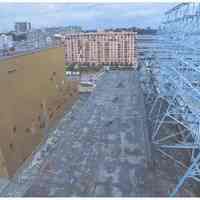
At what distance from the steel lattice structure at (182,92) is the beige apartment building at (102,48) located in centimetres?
1107

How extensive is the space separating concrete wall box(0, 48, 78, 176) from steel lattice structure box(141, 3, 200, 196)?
3.21 meters

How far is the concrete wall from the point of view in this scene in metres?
5.54

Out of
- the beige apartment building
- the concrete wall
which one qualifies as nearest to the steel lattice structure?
the concrete wall

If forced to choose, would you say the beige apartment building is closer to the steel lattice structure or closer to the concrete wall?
the steel lattice structure

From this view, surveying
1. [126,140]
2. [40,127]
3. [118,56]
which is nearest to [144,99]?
[126,140]

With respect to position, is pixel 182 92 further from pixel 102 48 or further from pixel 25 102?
pixel 102 48

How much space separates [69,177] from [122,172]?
1075 millimetres

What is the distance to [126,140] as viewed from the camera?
668cm

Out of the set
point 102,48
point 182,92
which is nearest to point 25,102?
point 182,92

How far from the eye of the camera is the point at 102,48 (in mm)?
21531

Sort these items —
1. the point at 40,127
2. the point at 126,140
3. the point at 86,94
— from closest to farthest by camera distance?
1. the point at 126,140
2. the point at 40,127
3. the point at 86,94

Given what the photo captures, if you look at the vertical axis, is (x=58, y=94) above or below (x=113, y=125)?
above

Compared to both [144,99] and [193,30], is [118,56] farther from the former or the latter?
[193,30]

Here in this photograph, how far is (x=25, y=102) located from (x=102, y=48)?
621 inches
